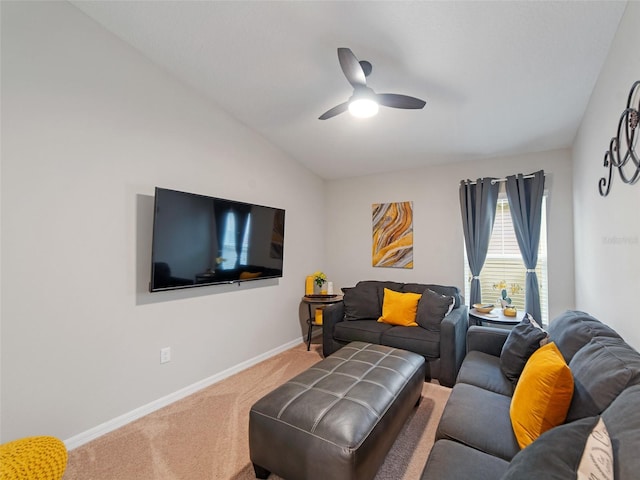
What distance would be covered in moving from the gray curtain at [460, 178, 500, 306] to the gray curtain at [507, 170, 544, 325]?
0.80 feet

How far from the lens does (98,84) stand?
2.21 metres

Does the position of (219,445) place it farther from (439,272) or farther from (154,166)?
(439,272)

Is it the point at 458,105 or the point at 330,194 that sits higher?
the point at 458,105

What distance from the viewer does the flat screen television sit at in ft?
8.08

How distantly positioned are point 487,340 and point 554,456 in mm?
1932

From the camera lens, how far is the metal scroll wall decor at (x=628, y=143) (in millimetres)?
1459

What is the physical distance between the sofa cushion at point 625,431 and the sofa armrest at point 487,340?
59.7 inches

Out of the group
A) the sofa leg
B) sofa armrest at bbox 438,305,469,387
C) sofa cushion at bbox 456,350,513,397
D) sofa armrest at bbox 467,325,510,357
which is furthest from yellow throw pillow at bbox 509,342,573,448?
sofa armrest at bbox 438,305,469,387

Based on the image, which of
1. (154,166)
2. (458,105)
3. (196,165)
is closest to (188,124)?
(196,165)

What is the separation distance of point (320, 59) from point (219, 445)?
2923 millimetres

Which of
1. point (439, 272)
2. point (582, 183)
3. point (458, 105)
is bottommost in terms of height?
point (439, 272)

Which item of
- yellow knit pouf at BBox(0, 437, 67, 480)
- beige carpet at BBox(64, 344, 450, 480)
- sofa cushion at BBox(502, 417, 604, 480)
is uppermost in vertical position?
sofa cushion at BBox(502, 417, 604, 480)

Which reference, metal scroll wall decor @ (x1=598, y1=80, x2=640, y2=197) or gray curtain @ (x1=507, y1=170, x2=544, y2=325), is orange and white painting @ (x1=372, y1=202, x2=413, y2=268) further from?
metal scroll wall decor @ (x1=598, y1=80, x2=640, y2=197)

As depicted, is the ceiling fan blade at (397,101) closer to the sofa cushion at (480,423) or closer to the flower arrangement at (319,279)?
the sofa cushion at (480,423)
